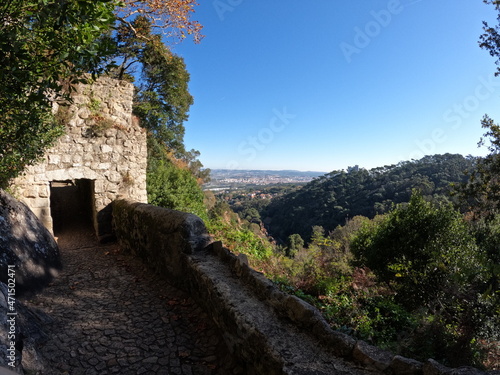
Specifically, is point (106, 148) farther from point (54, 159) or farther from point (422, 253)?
point (422, 253)

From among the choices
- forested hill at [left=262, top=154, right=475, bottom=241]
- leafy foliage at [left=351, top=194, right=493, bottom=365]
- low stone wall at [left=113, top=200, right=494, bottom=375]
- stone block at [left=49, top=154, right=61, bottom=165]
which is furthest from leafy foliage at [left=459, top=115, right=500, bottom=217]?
forested hill at [left=262, top=154, right=475, bottom=241]

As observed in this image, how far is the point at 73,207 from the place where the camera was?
341 inches

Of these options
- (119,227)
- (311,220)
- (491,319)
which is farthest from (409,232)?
(311,220)

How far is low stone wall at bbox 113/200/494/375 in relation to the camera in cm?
193

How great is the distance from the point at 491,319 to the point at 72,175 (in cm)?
899

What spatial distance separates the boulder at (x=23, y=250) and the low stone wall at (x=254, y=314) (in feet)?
5.16

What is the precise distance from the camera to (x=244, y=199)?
2482 inches

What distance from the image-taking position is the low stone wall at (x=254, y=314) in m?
1.93

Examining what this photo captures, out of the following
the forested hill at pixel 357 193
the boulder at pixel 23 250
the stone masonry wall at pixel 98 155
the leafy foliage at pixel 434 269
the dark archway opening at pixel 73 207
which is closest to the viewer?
the boulder at pixel 23 250

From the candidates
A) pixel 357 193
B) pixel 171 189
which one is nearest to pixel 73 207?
pixel 171 189

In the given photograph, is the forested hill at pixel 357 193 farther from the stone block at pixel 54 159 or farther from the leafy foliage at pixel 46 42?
the leafy foliage at pixel 46 42

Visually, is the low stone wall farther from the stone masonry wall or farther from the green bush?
the green bush

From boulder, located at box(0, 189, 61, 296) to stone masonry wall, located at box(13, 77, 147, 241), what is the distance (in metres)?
1.48

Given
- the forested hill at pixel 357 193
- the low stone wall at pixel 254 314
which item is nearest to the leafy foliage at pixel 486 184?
the low stone wall at pixel 254 314
